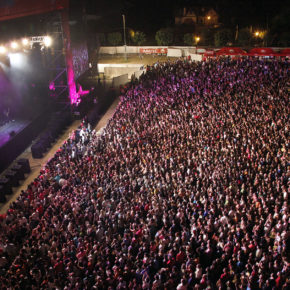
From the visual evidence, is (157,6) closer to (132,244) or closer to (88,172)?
(88,172)

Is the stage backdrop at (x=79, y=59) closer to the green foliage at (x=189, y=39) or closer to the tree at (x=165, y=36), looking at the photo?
the tree at (x=165, y=36)

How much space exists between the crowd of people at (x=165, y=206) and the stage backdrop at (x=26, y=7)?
22.5 ft

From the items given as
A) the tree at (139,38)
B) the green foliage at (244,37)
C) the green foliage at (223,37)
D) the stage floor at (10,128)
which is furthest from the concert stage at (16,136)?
the green foliage at (244,37)

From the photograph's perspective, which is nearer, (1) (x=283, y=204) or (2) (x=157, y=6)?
(1) (x=283, y=204)

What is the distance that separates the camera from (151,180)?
41.1ft

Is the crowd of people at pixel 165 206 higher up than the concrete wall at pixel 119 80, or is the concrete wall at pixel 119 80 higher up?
the concrete wall at pixel 119 80

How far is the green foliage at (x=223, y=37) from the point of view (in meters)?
40.1

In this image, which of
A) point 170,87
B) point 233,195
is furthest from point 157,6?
point 233,195

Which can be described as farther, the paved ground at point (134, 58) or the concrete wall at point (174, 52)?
the concrete wall at point (174, 52)

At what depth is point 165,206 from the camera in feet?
36.1

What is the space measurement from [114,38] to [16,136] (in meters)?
26.9

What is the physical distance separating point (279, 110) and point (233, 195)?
7.32 meters

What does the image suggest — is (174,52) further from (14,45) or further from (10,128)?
(10,128)

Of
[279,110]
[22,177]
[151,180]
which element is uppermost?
[279,110]
